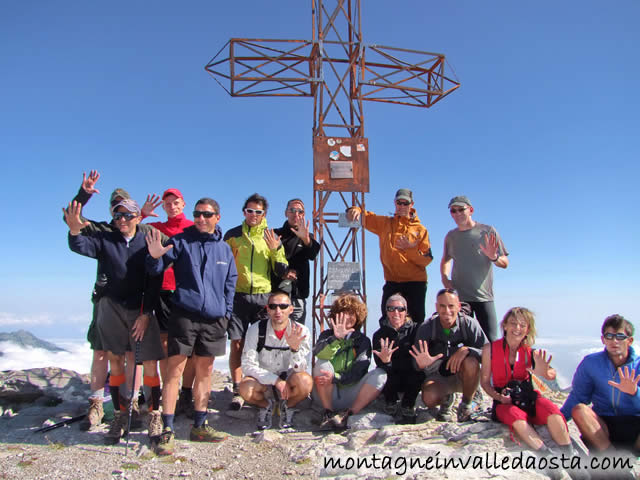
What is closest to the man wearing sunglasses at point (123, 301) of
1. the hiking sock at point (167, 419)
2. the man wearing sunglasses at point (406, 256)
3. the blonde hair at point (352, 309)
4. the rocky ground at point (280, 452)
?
the hiking sock at point (167, 419)

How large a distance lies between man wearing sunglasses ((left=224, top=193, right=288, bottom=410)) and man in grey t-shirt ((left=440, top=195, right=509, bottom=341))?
2.27 m

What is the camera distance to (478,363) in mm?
4945

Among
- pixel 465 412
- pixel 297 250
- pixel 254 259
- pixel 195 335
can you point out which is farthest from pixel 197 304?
pixel 465 412

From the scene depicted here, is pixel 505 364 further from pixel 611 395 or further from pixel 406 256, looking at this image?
pixel 406 256

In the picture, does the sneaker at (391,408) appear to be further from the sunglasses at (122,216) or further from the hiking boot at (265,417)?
the sunglasses at (122,216)

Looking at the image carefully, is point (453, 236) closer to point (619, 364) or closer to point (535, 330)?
point (535, 330)

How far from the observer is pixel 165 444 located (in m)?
4.33

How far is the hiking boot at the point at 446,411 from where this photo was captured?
5137 mm

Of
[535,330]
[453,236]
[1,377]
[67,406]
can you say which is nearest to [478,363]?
[535,330]

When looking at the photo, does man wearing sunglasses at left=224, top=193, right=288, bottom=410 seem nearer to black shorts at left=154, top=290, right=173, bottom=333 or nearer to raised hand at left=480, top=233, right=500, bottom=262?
black shorts at left=154, top=290, right=173, bottom=333

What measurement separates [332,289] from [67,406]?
4.32m

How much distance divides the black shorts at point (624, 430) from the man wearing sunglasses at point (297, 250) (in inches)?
140

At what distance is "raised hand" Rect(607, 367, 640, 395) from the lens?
397 cm

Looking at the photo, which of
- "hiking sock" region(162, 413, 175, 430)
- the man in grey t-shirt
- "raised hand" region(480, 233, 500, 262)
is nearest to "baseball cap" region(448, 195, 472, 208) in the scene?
the man in grey t-shirt
